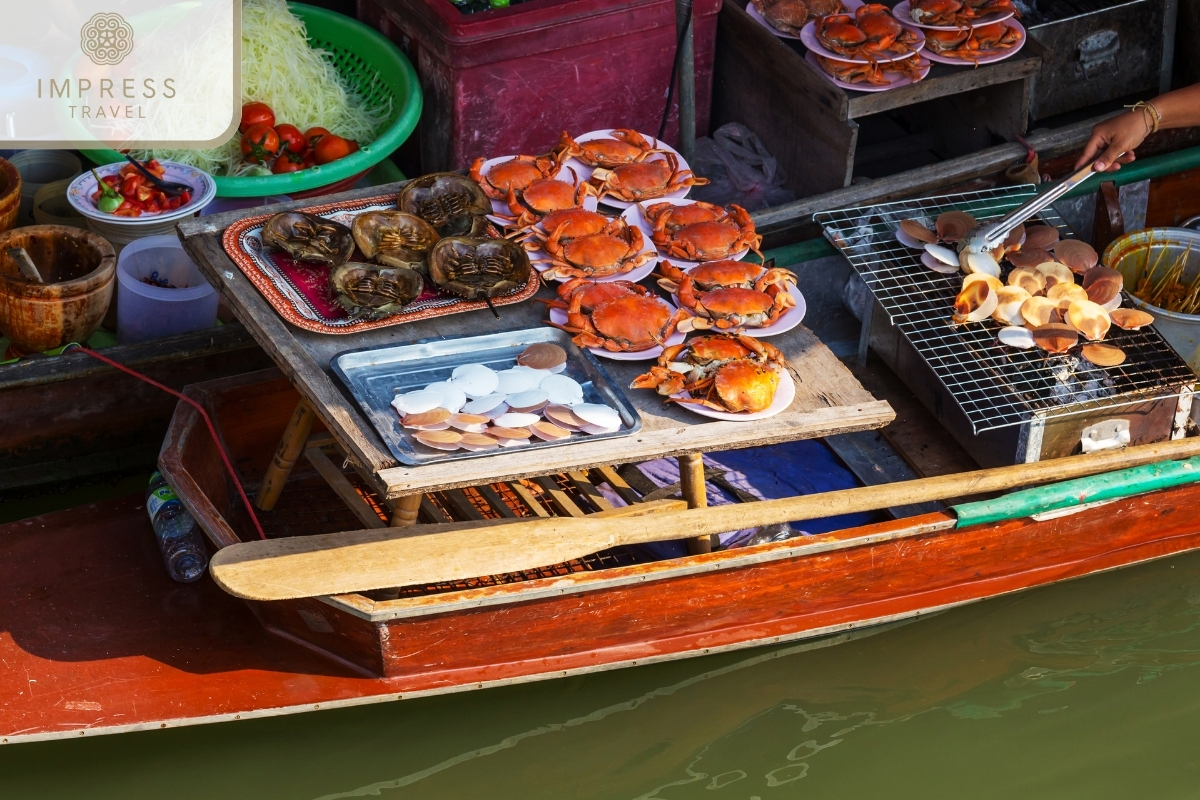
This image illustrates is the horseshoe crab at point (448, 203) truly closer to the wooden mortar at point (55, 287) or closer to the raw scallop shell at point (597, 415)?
the raw scallop shell at point (597, 415)

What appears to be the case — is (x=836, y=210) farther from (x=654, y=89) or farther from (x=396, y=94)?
(x=396, y=94)

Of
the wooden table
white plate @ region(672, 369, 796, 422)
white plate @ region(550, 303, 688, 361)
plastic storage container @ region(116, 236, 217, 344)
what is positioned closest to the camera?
the wooden table

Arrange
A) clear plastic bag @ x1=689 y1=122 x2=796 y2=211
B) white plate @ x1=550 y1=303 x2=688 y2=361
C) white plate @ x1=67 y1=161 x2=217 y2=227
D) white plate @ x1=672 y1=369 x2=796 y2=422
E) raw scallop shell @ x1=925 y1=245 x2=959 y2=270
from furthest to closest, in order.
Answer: clear plastic bag @ x1=689 y1=122 x2=796 y2=211 → white plate @ x1=67 y1=161 x2=217 y2=227 → raw scallop shell @ x1=925 y1=245 x2=959 y2=270 → white plate @ x1=550 y1=303 x2=688 y2=361 → white plate @ x1=672 y1=369 x2=796 y2=422

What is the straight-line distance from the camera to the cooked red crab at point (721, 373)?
12.6 ft

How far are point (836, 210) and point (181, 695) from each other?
9.46 ft

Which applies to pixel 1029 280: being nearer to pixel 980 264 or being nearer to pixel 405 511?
pixel 980 264

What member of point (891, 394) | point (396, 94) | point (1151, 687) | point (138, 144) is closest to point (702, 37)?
point (396, 94)

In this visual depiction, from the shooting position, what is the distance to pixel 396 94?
5.87m

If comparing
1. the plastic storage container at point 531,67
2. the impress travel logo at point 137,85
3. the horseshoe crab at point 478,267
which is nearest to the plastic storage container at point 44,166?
the impress travel logo at point 137,85

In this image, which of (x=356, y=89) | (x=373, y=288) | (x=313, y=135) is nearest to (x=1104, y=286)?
(x=373, y=288)

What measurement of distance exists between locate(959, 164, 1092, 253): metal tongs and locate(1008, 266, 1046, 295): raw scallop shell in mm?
148

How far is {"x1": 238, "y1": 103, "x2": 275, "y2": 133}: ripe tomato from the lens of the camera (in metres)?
5.77

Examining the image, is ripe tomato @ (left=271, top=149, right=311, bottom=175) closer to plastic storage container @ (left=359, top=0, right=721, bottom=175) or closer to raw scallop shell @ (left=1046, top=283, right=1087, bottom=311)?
plastic storage container @ (left=359, top=0, right=721, bottom=175)

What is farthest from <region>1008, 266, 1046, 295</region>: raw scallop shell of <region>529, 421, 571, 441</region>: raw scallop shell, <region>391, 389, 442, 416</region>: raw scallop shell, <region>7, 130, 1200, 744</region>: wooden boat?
<region>391, 389, 442, 416</region>: raw scallop shell
